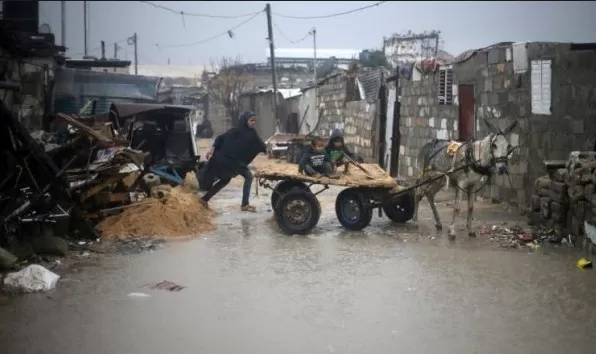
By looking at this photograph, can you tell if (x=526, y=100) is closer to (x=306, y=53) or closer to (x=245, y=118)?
(x=245, y=118)

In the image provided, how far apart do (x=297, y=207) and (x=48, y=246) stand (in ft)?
11.7

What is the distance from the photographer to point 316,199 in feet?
28.9

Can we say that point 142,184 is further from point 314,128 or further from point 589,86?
point 314,128

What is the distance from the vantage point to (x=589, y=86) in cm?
971

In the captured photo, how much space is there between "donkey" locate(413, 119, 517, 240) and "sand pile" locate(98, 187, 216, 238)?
12.2 feet

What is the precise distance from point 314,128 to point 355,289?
1924cm

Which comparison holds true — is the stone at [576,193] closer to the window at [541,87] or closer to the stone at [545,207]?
the stone at [545,207]

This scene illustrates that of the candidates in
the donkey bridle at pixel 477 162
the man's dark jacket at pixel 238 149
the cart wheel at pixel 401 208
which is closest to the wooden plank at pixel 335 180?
the cart wheel at pixel 401 208

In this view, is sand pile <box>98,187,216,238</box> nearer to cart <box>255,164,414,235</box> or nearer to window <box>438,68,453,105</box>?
cart <box>255,164,414,235</box>

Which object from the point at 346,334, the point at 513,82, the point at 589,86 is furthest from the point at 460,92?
the point at 346,334

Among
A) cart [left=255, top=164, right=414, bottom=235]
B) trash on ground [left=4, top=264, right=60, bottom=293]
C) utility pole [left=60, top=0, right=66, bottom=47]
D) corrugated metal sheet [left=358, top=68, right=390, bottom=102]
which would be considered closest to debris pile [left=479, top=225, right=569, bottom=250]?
cart [left=255, top=164, right=414, bottom=235]

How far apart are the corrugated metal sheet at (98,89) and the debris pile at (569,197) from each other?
37.5 feet

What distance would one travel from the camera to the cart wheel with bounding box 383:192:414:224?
9.53 meters

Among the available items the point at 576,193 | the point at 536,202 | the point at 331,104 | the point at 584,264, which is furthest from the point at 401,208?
the point at 331,104
